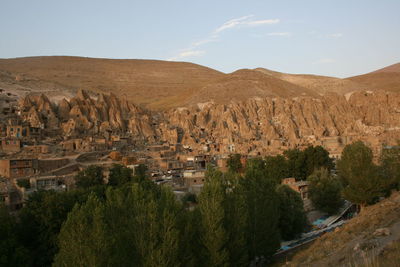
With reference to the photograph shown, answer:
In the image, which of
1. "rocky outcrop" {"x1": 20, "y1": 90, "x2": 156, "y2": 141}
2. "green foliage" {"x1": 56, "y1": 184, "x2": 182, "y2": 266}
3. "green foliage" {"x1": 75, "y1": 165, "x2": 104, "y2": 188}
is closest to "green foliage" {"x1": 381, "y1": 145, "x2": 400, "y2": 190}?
"green foliage" {"x1": 56, "y1": 184, "x2": 182, "y2": 266}

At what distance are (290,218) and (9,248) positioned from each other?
11097 mm

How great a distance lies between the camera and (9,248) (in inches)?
516

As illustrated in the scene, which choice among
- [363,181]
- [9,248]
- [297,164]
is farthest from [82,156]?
[363,181]

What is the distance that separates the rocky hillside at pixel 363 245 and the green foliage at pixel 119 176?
1295 cm

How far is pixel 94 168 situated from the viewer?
24672 mm

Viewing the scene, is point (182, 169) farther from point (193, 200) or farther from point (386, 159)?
point (386, 159)

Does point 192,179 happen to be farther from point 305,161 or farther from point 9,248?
point 9,248

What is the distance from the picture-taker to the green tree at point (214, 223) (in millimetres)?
11508

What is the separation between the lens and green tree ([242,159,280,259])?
13508mm

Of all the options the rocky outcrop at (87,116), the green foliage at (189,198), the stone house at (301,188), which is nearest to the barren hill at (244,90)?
the rocky outcrop at (87,116)

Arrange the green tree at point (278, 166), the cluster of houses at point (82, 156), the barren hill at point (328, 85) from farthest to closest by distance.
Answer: the barren hill at point (328, 85), the green tree at point (278, 166), the cluster of houses at point (82, 156)

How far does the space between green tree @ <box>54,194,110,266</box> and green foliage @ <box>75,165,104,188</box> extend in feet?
46.2

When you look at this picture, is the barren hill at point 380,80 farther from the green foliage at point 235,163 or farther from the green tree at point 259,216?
the green tree at point 259,216

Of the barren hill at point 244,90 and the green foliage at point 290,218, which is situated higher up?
the barren hill at point 244,90
